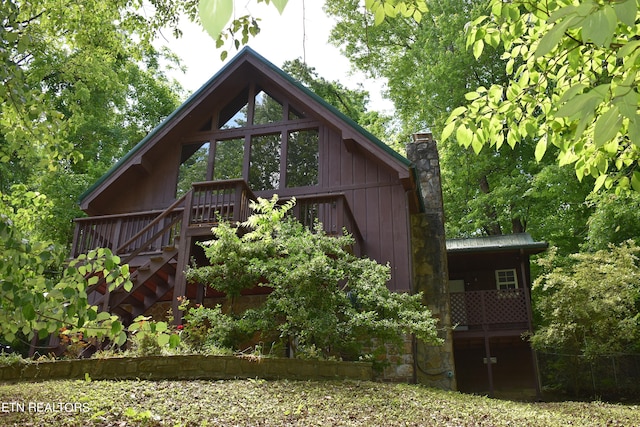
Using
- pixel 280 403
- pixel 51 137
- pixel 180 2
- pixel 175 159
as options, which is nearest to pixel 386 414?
pixel 280 403

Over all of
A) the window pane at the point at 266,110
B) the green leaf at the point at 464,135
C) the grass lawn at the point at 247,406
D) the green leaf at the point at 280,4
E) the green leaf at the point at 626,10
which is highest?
the window pane at the point at 266,110

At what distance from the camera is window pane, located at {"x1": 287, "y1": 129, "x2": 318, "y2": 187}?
1374 cm

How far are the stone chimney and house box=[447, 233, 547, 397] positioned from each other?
1137 millimetres

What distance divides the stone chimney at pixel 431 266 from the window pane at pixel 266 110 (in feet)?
12.7

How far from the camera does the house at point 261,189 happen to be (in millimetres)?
11648

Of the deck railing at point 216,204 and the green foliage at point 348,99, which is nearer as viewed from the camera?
the deck railing at point 216,204

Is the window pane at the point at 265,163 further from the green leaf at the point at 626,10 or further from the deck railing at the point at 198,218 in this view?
the green leaf at the point at 626,10

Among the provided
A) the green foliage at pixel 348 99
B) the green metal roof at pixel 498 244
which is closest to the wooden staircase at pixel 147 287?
the green metal roof at pixel 498 244

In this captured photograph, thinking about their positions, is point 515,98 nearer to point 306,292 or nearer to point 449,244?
point 306,292

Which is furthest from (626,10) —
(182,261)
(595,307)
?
(595,307)

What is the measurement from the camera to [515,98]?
13.4 feet

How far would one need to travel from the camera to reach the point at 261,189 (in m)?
13.9

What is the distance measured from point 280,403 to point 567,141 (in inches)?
162

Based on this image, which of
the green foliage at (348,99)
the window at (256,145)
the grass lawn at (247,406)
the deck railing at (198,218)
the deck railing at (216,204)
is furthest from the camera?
the green foliage at (348,99)
